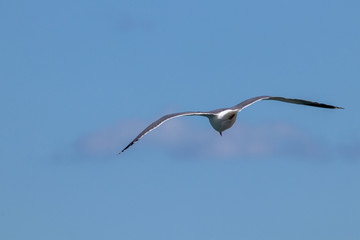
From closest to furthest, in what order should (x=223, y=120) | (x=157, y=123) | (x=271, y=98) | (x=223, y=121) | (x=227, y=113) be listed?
(x=157, y=123) < (x=227, y=113) < (x=271, y=98) < (x=223, y=120) < (x=223, y=121)

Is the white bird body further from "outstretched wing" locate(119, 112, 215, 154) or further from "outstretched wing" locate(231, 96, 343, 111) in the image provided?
"outstretched wing" locate(119, 112, 215, 154)

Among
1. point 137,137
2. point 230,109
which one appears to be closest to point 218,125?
point 230,109

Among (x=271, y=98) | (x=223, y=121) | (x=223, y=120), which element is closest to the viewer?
(x=271, y=98)

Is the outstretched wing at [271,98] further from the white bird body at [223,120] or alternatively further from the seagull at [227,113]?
the white bird body at [223,120]

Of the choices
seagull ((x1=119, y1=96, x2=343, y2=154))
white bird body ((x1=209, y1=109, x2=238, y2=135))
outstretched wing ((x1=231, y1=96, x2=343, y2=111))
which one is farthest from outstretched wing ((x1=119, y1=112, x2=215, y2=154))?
outstretched wing ((x1=231, y1=96, x2=343, y2=111))

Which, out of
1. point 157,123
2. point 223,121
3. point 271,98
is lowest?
point 223,121

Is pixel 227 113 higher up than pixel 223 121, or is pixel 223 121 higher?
pixel 227 113

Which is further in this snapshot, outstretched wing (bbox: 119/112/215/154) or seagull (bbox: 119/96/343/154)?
seagull (bbox: 119/96/343/154)

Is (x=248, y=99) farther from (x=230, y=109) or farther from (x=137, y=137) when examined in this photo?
(x=137, y=137)

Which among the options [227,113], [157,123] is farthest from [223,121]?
[157,123]

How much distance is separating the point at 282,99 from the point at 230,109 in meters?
2.75

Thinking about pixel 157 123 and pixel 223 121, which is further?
pixel 223 121

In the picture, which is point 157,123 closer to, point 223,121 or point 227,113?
point 227,113

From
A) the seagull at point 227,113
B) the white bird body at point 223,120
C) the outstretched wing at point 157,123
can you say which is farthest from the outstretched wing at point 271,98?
the outstretched wing at point 157,123
